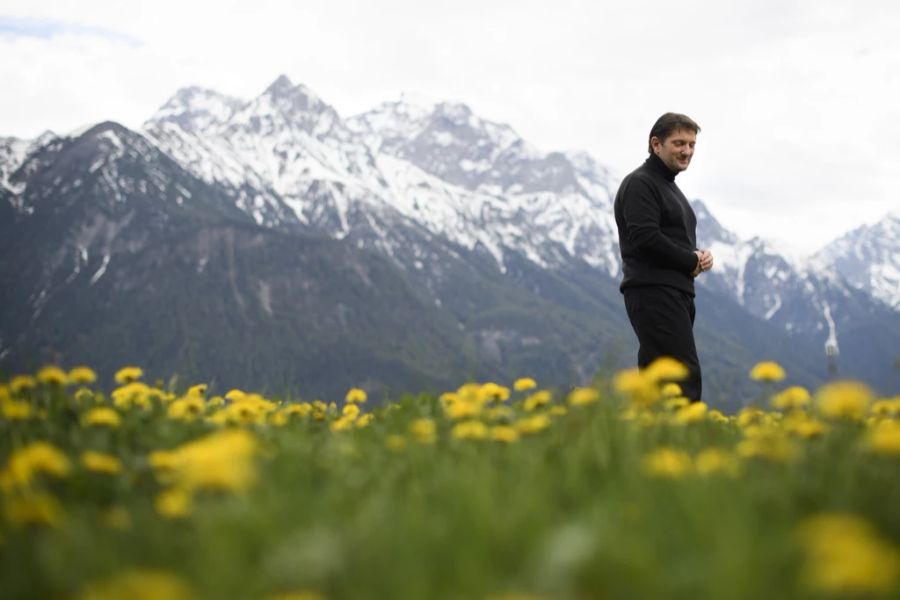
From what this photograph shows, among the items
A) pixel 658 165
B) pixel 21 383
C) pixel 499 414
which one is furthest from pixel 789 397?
pixel 658 165

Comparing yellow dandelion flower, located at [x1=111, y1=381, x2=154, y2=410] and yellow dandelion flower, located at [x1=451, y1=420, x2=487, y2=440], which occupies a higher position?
yellow dandelion flower, located at [x1=111, y1=381, x2=154, y2=410]

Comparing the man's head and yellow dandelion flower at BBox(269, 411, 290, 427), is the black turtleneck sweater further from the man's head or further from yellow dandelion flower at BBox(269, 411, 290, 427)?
yellow dandelion flower at BBox(269, 411, 290, 427)

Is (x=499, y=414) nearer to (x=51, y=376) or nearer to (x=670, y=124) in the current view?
(x=51, y=376)

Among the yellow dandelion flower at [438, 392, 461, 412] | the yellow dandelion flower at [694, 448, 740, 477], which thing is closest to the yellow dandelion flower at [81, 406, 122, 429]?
the yellow dandelion flower at [438, 392, 461, 412]

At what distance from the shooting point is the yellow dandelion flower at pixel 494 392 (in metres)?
5.29

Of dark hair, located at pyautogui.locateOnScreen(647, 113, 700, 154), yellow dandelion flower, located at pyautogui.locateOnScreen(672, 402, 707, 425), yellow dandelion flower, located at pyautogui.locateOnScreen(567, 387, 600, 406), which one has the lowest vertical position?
yellow dandelion flower, located at pyautogui.locateOnScreen(672, 402, 707, 425)

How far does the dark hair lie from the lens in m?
9.38

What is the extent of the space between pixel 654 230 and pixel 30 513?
24.0 ft

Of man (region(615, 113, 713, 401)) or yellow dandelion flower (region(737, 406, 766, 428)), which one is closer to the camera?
yellow dandelion flower (region(737, 406, 766, 428))

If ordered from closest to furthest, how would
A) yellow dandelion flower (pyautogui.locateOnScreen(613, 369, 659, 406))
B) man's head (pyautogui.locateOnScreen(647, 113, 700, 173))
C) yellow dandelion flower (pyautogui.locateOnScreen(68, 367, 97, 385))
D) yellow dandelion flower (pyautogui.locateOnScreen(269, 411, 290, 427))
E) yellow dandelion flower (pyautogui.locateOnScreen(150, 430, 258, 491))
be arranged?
yellow dandelion flower (pyautogui.locateOnScreen(150, 430, 258, 491))
yellow dandelion flower (pyautogui.locateOnScreen(613, 369, 659, 406))
yellow dandelion flower (pyautogui.locateOnScreen(269, 411, 290, 427))
yellow dandelion flower (pyautogui.locateOnScreen(68, 367, 97, 385))
man's head (pyautogui.locateOnScreen(647, 113, 700, 173))

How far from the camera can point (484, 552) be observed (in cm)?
246

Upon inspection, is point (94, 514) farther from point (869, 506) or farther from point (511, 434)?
point (869, 506)

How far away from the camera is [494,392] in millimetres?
5328

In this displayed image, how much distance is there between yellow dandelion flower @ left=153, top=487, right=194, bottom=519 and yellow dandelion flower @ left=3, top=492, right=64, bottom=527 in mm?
327
